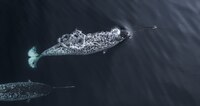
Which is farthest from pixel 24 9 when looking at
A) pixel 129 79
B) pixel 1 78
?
pixel 129 79

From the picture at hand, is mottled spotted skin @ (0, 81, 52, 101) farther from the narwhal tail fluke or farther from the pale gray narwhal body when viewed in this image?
the pale gray narwhal body

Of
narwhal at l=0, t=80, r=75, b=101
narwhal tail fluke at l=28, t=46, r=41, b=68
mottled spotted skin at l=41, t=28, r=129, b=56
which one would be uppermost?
mottled spotted skin at l=41, t=28, r=129, b=56

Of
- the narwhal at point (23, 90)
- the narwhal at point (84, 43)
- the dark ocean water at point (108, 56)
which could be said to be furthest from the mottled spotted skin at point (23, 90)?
the narwhal at point (84, 43)

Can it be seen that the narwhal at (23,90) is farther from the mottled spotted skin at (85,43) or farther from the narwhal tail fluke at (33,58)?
the mottled spotted skin at (85,43)

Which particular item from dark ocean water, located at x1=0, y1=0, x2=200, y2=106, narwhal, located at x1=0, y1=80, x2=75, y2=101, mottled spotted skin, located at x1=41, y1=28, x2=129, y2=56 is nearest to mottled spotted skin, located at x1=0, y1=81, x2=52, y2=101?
narwhal, located at x1=0, y1=80, x2=75, y2=101

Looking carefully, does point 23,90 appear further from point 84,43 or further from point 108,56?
point 108,56

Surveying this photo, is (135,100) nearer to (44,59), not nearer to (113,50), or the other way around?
(113,50)

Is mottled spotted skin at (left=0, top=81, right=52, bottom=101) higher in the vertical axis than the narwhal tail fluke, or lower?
lower

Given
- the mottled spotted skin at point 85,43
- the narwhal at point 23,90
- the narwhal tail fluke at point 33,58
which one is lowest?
the narwhal at point 23,90
